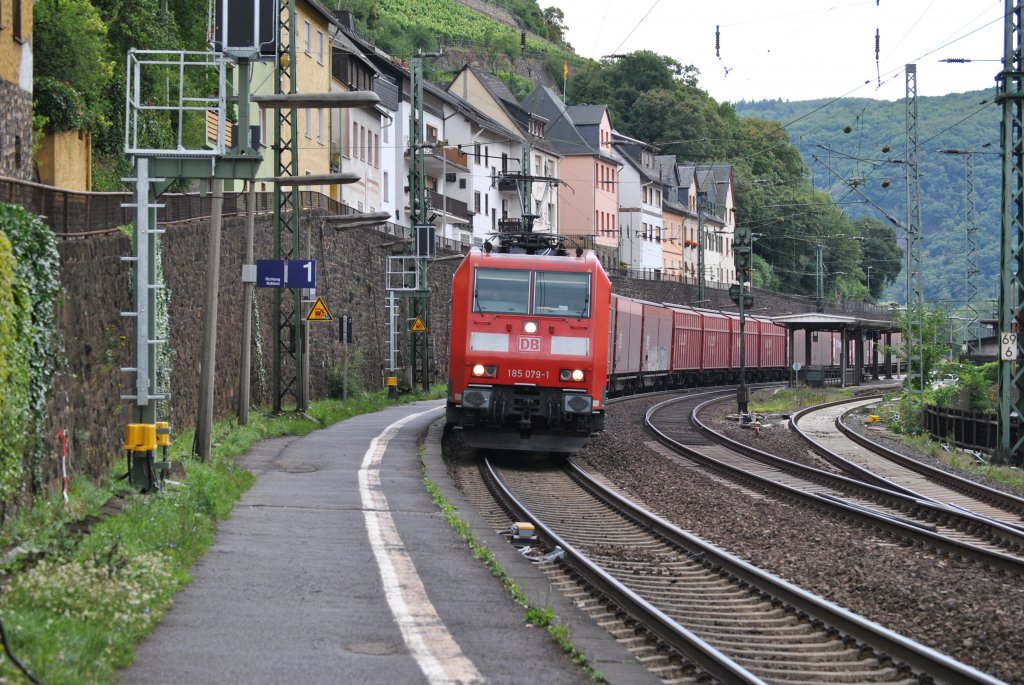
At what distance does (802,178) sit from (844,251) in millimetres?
15303

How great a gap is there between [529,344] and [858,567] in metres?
9.17

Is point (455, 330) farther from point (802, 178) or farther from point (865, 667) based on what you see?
point (802, 178)

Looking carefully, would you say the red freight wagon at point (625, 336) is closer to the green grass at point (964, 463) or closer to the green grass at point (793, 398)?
the green grass at point (793, 398)

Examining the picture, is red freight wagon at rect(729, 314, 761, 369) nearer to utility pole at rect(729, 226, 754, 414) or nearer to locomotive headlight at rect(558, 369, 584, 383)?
utility pole at rect(729, 226, 754, 414)

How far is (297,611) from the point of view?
31.9 ft

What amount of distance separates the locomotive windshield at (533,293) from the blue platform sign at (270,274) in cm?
388

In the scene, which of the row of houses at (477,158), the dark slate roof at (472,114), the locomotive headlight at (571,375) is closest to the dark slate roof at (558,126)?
the row of houses at (477,158)

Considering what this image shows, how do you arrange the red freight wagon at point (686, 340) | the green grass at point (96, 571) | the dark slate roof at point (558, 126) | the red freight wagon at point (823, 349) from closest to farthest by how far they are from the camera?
the green grass at point (96, 571) → the red freight wagon at point (686, 340) → the red freight wagon at point (823, 349) → the dark slate roof at point (558, 126)

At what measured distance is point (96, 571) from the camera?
936 cm

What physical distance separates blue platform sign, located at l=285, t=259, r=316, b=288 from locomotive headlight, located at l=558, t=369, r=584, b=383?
5.06 meters

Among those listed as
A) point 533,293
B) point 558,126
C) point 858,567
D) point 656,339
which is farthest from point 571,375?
point 558,126

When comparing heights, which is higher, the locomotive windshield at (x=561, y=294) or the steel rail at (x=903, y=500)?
the locomotive windshield at (x=561, y=294)

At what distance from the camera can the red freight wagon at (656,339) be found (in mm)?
46197

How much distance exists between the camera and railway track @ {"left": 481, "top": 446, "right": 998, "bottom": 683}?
895 centimetres
